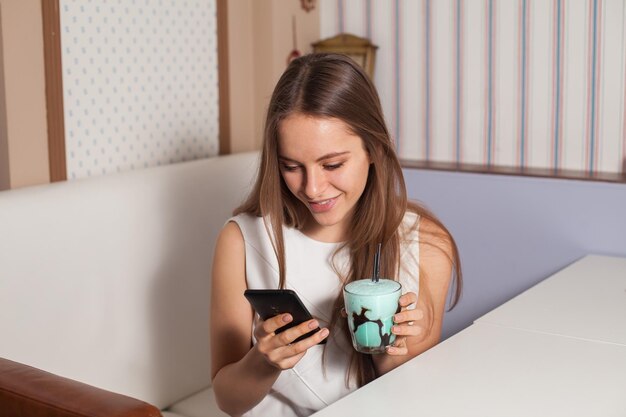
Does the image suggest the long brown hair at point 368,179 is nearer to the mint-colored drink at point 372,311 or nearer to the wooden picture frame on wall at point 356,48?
the mint-colored drink at point 372,311

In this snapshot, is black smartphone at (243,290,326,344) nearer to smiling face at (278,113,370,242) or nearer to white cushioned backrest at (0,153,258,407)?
smiling face at (278,113,370,242)

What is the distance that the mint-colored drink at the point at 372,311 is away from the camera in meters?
1.32

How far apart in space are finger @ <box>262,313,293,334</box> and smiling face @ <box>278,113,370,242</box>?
0.83 ft

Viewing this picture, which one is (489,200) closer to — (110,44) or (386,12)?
(386,12)

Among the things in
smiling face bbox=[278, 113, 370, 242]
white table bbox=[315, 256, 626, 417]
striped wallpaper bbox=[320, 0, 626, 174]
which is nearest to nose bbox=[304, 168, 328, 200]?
→ smiling face bbox=[278, 113, 370, 242]

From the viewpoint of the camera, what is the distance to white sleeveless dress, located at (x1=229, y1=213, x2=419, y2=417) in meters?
1.69

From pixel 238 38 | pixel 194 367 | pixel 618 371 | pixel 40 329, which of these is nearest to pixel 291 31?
pixel 238 38

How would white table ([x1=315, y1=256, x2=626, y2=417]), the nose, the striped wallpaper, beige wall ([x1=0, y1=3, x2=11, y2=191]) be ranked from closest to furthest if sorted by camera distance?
1. white table ([x1=315, y1=256, x2=626, y2=417])
2. the nose
3. beige wall ([x1=0, y1=3, x2=11, y2=191])
4. the striped wallpaper

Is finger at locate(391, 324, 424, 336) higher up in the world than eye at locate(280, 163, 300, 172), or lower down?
lower down

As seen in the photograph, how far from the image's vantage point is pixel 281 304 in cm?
135

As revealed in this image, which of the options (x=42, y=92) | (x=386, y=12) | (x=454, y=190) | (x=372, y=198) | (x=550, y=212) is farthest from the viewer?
(x=386, y=12)

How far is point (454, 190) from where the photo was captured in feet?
7.78

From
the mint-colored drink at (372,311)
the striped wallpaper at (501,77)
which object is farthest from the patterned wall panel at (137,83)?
the mint-colored drink at (372,311)

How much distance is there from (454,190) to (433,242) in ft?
2.20
